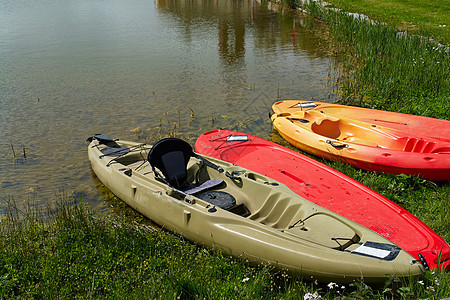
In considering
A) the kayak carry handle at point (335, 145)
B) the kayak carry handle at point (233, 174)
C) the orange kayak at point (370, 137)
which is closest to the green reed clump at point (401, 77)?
the orange kayak at point (370, 137)

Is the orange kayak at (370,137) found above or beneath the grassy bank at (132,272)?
above

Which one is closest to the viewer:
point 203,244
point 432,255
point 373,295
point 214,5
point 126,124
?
point 373,295

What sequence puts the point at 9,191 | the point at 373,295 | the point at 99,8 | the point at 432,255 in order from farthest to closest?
1. the point at 99,8
2. the point at 9,191
3. the point at 432,255
4. the point at 373,295

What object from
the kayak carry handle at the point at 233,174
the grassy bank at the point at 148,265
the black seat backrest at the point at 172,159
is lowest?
the grassy bank at the point at 148,265

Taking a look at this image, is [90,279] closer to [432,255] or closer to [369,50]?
[432,255]

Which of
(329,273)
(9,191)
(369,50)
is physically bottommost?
(9,191)

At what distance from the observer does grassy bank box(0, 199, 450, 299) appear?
12.1 feet

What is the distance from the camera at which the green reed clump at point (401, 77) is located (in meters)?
8.48

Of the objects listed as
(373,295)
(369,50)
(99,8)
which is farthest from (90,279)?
(99,8)

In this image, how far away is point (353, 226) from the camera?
441 cm

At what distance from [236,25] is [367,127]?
1285 cm

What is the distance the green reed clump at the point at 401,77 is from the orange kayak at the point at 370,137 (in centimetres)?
93

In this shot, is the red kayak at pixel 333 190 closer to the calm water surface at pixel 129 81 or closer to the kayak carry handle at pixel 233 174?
the kayak carry handle at pixel 233 174

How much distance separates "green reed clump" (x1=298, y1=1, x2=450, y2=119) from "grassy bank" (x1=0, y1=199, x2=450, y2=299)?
18.0ft
